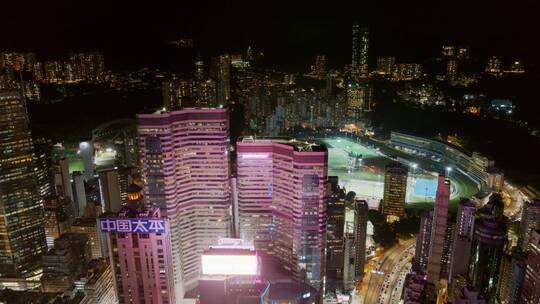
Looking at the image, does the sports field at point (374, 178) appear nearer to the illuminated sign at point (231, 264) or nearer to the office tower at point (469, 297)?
the office tower at point (469, 297)

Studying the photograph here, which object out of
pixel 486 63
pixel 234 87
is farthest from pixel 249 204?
pixel 486 63

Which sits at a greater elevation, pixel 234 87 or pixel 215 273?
→ pixel 234 87

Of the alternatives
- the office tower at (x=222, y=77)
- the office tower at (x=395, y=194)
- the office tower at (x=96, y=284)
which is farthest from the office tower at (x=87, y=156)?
the office tower at (x=395, y=194)

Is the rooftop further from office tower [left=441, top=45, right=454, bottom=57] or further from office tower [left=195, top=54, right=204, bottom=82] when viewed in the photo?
office tower [left=441, top=45, right=454, bottom=57]

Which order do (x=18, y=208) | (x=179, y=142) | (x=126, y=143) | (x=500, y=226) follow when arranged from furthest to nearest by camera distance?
(x=126, y=143)
(x=18, y=208)
(x=500, y=226)
(x=179, y=142)

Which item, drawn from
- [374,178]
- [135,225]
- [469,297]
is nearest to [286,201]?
[135,225]

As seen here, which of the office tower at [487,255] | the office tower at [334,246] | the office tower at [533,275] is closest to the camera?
the office tower at [533,275]

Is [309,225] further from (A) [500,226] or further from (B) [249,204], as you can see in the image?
(A) [500,226]
